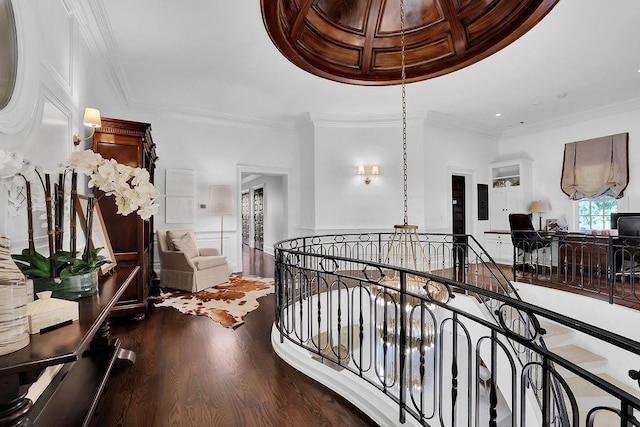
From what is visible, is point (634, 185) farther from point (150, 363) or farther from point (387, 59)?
point (150, 363)

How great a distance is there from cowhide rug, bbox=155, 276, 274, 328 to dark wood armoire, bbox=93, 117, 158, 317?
597mm

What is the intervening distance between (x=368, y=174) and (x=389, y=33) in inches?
108

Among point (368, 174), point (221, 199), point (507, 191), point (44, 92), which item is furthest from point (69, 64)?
point (507, 191)

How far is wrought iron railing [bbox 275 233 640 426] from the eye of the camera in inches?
44.3

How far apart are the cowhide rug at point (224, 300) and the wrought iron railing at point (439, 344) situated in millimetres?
604

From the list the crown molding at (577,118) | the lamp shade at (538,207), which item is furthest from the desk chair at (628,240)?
the crown molding at (577,118)

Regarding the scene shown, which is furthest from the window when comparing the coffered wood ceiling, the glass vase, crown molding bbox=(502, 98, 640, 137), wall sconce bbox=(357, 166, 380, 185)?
the glass vase

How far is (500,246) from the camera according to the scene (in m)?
7.07

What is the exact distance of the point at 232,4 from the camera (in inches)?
116

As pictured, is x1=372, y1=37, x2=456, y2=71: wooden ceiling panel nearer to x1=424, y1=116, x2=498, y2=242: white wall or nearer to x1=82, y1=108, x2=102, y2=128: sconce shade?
x1=424, y1=116, x2=498, y2=242: white wall

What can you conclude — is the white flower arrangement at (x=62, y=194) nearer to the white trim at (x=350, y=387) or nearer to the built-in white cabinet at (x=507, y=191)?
the white trim at (x=350, y=387)

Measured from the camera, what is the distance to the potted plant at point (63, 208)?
1366mm

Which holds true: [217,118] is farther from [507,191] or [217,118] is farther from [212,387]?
[507,191]

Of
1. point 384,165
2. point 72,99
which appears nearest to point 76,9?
point 72,99
